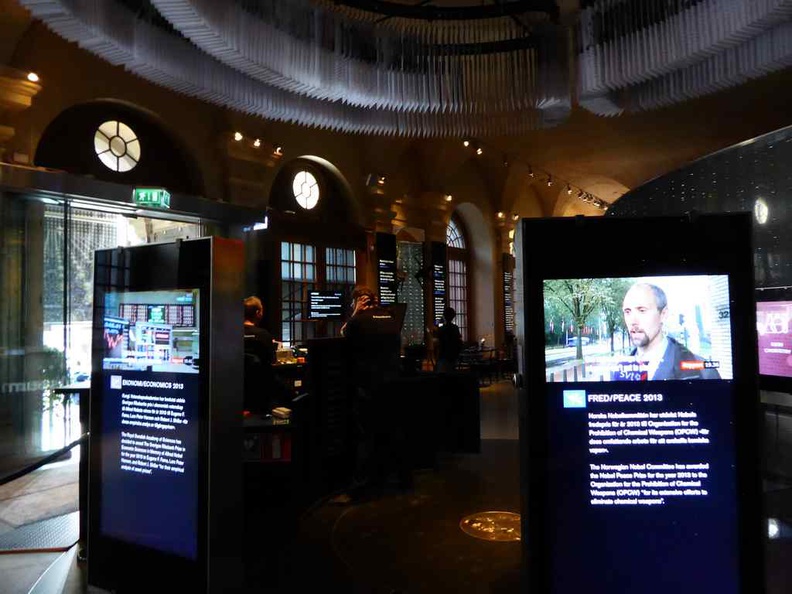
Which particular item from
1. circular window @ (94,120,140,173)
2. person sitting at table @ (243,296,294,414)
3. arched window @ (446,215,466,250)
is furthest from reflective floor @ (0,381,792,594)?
arched window @ (446,215,466,250)

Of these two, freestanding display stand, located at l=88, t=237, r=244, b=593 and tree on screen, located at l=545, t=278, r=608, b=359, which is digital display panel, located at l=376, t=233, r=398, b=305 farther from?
tree on screen, located at l=545, t=278, r=608, b=359

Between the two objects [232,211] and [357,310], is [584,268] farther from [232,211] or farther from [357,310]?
[232,211]

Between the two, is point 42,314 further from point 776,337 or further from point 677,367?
point 776,337

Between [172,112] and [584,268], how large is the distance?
6.84 meters

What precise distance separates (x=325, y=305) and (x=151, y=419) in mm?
6834

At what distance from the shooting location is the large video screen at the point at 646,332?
192 cm

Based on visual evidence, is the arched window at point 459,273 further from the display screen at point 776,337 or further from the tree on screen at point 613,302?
the tree on screen at point 613,302

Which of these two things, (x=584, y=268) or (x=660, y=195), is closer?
(x=584, y=268)

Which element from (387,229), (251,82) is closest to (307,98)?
(251,82)

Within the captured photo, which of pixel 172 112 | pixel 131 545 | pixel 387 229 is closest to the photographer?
pixel 131 545

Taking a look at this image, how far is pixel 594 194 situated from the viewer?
56.2 feet

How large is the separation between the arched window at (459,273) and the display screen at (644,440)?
477 inches

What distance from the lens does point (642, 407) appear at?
1942 millimetres

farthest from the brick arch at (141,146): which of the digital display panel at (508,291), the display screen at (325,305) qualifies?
the digital display panel at (508,291)
